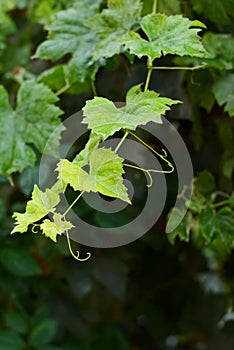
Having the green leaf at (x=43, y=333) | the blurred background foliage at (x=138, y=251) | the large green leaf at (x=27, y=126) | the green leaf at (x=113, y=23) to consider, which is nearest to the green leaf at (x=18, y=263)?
the blurred background foliage at (x=138, y=251)

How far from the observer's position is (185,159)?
73 centimetres

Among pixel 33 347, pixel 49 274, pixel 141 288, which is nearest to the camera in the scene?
pixel 33 347

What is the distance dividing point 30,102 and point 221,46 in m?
0.26

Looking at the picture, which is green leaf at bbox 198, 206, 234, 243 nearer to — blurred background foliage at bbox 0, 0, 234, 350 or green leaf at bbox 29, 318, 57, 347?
blurred background foliage at bbox 0, 0, 234, 350

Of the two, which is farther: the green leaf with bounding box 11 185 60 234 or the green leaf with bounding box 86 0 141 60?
the green leaf with bounding box 86 0 141 60

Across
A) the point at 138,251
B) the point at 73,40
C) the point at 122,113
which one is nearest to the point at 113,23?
the point at 73,40

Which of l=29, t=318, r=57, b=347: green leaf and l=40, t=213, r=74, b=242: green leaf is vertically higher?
l=40, t=213, r=74, b=242: green leaf

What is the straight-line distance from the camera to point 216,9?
0.78 meters

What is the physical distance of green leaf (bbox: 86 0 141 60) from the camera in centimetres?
72

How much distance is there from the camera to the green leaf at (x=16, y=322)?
105 centimetres

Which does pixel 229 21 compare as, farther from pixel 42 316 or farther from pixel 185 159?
pixel 42 316

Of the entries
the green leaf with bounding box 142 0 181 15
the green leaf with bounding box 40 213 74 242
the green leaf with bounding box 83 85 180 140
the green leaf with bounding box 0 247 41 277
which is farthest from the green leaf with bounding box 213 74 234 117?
the green leaf with bounding box 0 247 41 277

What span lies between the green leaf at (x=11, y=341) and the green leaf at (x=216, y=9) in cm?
63

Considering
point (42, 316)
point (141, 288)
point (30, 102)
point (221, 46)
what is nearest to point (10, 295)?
point (42, 316)
